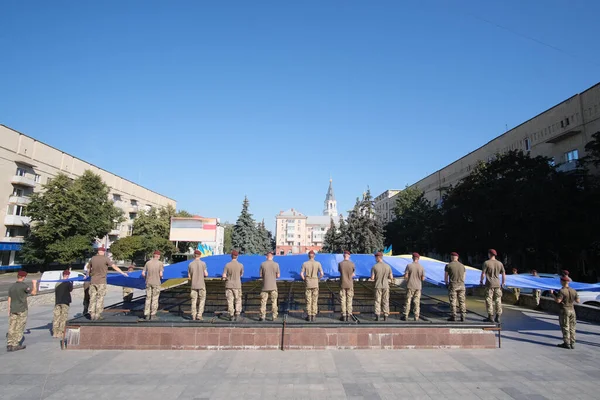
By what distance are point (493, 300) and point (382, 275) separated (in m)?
3.15

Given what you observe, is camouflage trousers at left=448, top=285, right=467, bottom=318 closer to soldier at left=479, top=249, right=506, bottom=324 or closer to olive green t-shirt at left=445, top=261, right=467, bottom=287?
olive green t-shirt at left=445, top=261, right=467, bottom=287

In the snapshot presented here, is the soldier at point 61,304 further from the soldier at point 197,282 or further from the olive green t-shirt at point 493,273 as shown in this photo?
the olive green t-shirt at point 493,273

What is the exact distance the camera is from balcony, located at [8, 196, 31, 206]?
38.4 meters

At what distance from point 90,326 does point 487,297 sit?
1015 centimetres

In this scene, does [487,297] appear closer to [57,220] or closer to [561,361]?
[561,361]

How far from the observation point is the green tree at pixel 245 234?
55500 mm

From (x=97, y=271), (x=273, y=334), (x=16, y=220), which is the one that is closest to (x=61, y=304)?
(x=97, y=271)

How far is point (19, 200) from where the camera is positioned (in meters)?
38.9

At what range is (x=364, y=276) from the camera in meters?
11.3

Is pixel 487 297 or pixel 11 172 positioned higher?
pixel 11 172

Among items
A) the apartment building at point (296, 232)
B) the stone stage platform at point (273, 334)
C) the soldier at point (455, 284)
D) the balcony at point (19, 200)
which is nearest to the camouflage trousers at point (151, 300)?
the stone stage platform at point (273, 334)

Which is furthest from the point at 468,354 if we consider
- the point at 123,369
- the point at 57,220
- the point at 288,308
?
the point at 57,220

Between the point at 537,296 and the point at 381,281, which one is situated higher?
the point at 381,281

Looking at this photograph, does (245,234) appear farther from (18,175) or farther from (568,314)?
(568,314)
